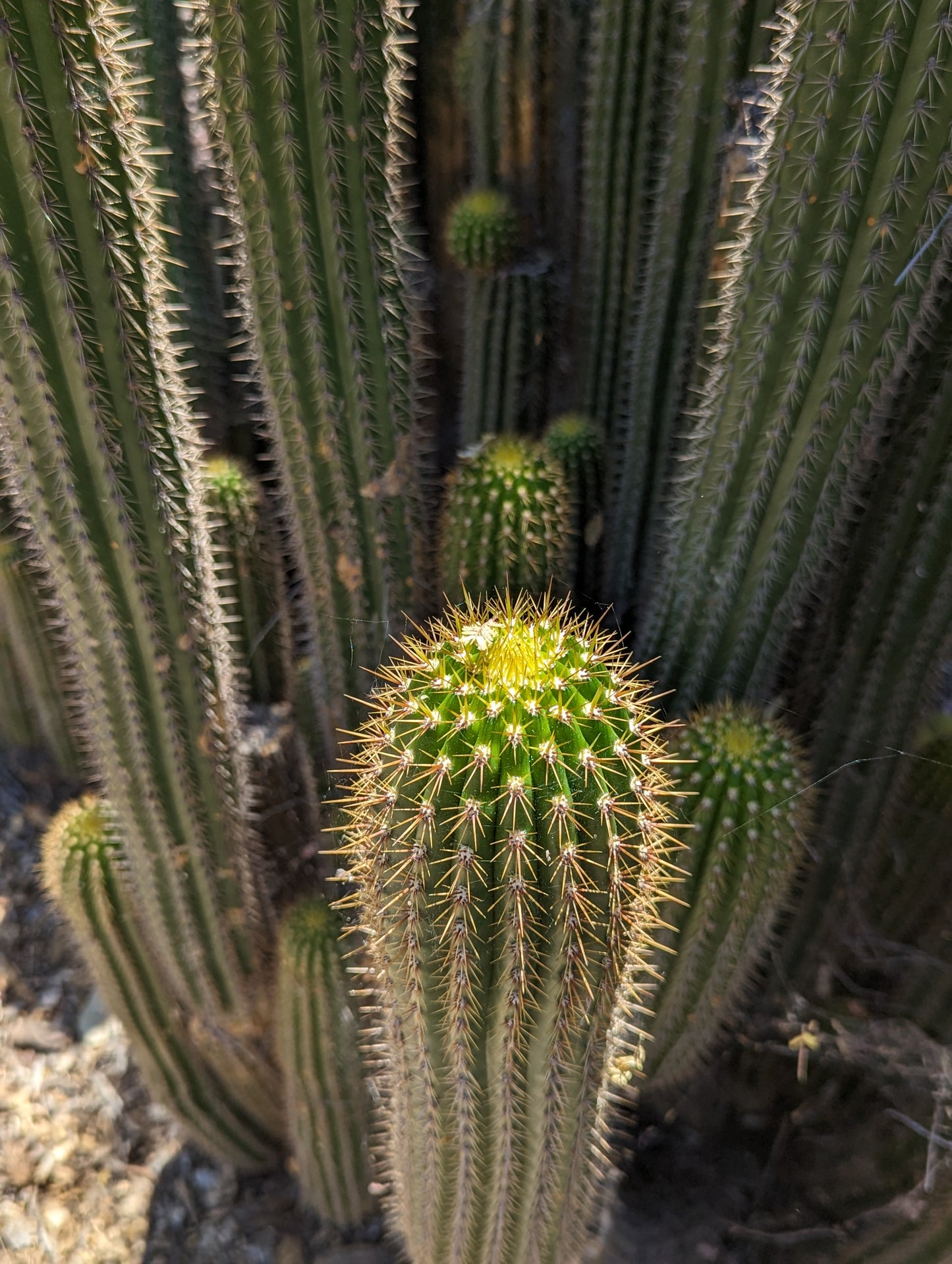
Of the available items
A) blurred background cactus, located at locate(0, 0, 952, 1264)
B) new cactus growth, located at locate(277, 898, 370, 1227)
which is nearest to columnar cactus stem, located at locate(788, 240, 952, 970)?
blurred background cactus, located at locate(0, 0, 952, 1264)

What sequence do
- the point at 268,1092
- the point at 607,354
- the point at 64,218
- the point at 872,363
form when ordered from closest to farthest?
1. the point at 64,218
2. the point at 872,363
3. the point at 268,1092
4. the point at 607,354

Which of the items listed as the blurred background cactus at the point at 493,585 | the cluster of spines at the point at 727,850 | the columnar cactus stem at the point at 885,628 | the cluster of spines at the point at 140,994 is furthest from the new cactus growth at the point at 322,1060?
the columnar cactus stem at the point at 885,628

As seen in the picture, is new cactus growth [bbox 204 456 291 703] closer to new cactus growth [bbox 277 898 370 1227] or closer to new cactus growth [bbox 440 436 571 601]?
new cactus growth [bbox 440 436 571 601]

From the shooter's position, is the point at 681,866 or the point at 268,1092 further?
the point at 268,1092

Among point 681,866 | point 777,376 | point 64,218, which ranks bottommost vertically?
point 681,866

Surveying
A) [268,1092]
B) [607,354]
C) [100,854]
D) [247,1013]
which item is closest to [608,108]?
[607,354]

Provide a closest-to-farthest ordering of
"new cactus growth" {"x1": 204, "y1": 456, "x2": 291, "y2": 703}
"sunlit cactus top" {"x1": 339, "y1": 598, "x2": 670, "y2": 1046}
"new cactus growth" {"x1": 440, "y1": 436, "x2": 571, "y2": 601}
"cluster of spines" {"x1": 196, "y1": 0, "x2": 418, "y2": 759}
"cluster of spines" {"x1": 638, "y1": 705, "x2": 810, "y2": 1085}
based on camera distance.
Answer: "sunlit cactus top" {"x1": 339, "y1": 598, "x2": 670, "y2": 1046}, "cluster of spines" {"x1": 196, "y1": 0, "x2": 418, "y2": 759}, "cluster of spines" {"x1": 638, "y1": 705, "x2": 810, "y2": 1085}, "new cactus growth" {"x1": 440, "y1": 436, "x2": 571, "y2": 601}, "new cactus growth" {"x1": 204, "y1": 456, "x2": 291, "y2": 703}

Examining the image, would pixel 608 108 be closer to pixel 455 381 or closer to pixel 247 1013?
pixel 455 381

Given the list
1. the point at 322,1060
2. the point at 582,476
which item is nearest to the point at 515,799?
the point at 322,1060
